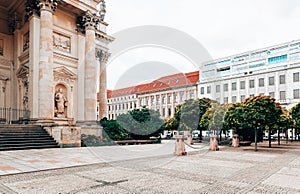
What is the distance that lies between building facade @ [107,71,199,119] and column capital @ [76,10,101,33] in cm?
4433

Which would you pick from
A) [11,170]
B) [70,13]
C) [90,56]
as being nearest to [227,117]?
[90,56]

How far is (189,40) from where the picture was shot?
15.2 meters

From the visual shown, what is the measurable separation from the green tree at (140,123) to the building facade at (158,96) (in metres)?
38.8

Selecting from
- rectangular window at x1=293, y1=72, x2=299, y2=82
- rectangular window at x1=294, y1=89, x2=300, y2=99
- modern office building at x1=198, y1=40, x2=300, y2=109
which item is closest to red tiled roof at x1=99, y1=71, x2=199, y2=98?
modern office building at x1=198, y1=40, x2=300, y2=109

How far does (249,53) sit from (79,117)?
180 ft

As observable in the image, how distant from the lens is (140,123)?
28312 millimetres

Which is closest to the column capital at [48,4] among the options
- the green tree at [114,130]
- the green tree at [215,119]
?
the green tree at [114,130]

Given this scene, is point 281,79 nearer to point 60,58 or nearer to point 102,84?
point 102,84

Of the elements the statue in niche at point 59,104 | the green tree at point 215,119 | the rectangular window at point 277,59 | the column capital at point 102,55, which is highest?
the rectangular window at point 277,59

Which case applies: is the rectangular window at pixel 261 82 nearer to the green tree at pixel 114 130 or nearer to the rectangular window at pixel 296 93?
the rectangular window at pixel 296 93

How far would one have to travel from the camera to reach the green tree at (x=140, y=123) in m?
27.1

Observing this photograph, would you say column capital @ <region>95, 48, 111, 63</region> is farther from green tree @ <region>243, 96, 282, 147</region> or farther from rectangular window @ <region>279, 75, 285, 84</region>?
rectangular window @ <region>279, 75, 285, 84</region>

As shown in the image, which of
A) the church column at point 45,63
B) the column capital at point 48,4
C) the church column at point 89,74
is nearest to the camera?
the church column at point 45,63

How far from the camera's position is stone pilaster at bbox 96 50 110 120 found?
31889 millimetres
